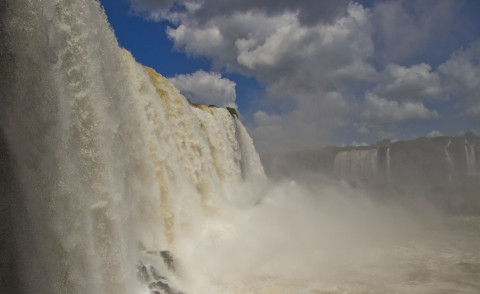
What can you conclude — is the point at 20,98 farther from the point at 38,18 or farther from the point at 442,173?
the point at 442,173

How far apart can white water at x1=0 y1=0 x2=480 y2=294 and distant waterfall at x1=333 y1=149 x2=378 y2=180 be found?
1672 cm

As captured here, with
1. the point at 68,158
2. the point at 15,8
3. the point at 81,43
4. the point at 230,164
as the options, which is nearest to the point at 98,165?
the point at 68,158

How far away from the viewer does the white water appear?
3461 mm

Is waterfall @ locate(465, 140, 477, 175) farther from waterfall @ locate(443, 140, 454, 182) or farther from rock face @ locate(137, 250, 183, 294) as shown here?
rock face @ locate(137, 250, 183, 294)

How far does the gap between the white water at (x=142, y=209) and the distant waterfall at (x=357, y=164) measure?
16.7m

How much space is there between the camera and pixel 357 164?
31781 millimetres

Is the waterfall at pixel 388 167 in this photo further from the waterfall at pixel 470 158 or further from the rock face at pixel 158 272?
the rock face at pixel 158 272

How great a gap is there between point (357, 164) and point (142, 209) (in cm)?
2831

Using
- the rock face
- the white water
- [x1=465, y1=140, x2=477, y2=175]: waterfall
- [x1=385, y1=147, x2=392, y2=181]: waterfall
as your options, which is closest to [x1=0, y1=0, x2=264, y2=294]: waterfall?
the white water

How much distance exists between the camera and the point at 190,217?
8.39 meters

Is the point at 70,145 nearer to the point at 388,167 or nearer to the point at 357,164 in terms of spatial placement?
the point at 357,164

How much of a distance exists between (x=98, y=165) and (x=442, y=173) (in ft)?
104

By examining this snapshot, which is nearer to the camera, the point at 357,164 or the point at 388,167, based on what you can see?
the point at 388,167

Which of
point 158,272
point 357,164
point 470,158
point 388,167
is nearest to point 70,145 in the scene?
point 158,272
